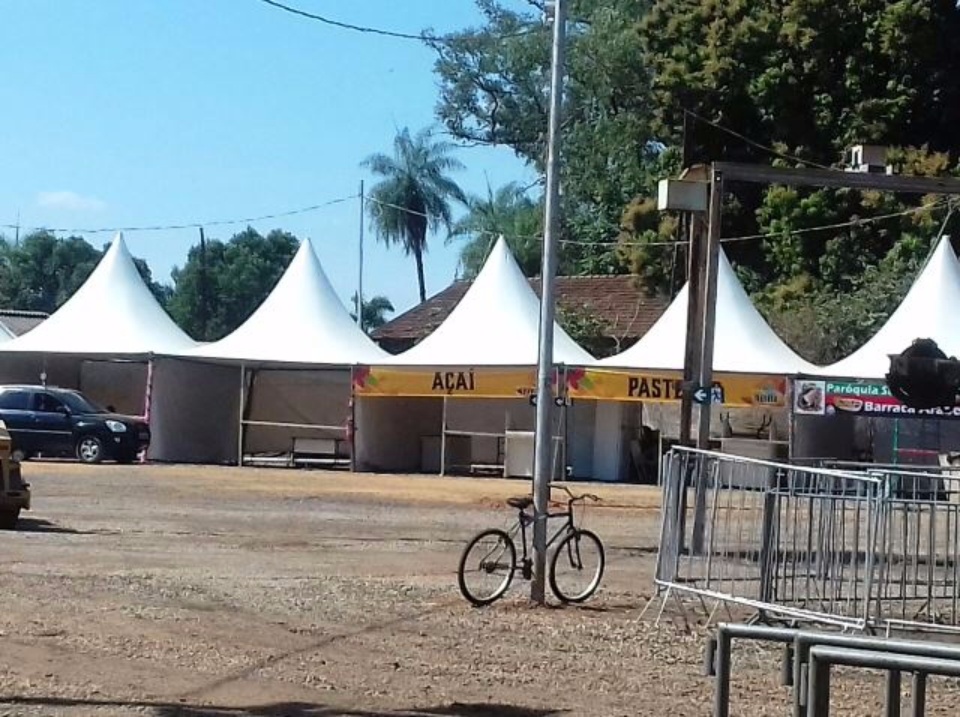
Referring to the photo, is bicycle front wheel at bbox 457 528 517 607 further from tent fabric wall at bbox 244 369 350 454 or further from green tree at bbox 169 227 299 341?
green tree at bbox 169 227 299 341

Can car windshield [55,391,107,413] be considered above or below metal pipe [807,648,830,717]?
above

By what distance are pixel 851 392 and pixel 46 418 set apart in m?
17.3

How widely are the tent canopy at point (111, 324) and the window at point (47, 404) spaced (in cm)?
198

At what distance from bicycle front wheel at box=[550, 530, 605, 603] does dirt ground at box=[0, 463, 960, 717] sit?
0.78 ft

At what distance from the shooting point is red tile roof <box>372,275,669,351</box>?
5572 cm

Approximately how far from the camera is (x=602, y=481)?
1532 inches

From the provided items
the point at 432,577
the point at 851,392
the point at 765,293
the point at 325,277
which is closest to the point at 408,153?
the point at 765,293

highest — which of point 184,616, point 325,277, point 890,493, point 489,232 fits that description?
point 489,232

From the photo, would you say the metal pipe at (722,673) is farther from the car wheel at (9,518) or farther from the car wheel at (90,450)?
the car wheel at (90,450)

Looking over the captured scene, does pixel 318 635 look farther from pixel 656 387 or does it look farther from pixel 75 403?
pixel 75 403

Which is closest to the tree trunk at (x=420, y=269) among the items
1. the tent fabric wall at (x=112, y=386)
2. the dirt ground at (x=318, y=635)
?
the tent fabric wall at (x=112, y=386)

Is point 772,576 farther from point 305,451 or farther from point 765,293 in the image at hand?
point 765,293

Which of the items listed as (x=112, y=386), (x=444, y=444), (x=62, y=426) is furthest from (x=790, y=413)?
(x=112, y=386)

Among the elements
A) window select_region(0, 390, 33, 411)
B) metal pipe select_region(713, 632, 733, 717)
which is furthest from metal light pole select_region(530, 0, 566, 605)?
window select_region(0, 390, 33, 411)
